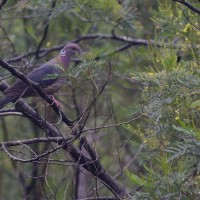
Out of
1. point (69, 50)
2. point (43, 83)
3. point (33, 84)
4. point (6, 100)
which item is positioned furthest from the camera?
point (69, 50)

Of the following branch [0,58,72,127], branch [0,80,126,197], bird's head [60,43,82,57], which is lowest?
branch [0,80,126,197]

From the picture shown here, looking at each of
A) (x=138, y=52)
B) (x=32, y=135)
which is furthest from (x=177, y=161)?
(x=32, y=135)

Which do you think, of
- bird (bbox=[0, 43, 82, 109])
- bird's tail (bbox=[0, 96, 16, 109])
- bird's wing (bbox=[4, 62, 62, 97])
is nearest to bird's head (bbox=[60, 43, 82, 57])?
bird (bbox=[0, 43, 82, 109])

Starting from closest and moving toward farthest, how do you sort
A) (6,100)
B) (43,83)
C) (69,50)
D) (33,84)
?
(33,84) → (6,100) → (43,83) → (69,50)

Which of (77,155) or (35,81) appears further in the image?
(35,81)

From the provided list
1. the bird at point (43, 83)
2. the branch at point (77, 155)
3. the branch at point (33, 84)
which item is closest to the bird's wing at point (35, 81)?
the bird at point (43, 83)

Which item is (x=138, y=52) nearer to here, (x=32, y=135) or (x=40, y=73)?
(x=40, y=73)

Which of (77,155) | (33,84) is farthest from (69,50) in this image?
(33,84)

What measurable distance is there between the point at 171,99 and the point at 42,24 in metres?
4.76

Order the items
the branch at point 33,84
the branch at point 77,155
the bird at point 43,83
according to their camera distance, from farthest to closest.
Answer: the bird at point 43,83, the branch at point 77,155, the branch at point 33,84

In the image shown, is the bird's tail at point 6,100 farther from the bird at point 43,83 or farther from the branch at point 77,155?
the branch at point 77,155

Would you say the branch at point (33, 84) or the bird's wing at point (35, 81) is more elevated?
the branch at point (33, 84)

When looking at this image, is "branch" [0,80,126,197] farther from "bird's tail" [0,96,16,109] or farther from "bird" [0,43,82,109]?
"bird's tail" [0,96,16,109]

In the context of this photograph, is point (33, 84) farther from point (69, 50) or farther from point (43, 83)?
point (69, 50)
